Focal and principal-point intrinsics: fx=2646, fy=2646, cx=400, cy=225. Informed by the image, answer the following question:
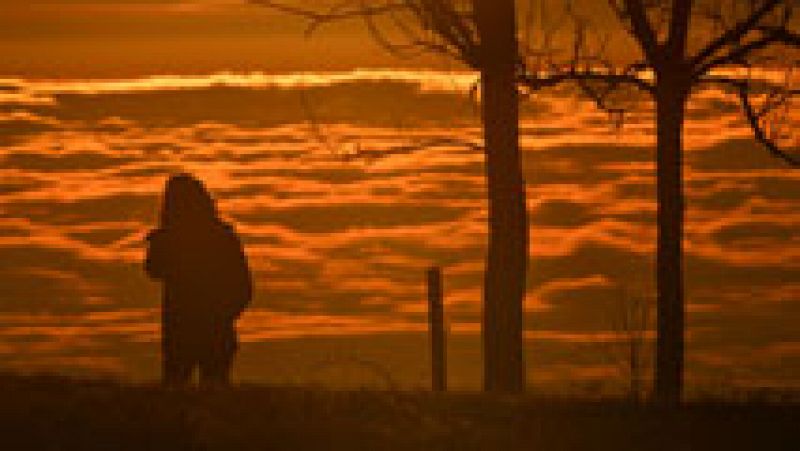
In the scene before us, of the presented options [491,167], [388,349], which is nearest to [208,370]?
[491,167]

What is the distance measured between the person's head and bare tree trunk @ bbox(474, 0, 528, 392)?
3429 millimetres

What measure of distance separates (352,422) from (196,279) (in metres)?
3.16

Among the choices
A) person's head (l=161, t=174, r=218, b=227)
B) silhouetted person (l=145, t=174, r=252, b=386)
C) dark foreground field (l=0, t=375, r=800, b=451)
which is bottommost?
dark foreground field (l=0, t=375, r=800, b=451)

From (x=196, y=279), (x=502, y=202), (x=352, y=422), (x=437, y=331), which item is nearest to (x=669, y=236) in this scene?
(x=502, y=202)

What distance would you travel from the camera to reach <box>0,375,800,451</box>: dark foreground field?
16.3 meters

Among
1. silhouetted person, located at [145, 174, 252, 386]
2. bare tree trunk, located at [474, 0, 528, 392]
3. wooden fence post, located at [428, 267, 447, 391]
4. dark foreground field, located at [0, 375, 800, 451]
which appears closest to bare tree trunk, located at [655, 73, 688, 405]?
bare tree trunk, located at [474, 0, 528, 392]

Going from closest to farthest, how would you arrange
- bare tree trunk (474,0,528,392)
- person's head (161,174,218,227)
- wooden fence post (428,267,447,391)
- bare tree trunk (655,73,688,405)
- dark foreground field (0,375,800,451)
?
dark foreground field (0,375,800,451), person's head (161,174,218,227), bare tree trunk (655,73,688,405), bare tree trunk (474,0,528,392), wooden fence post (428,267,447,391)

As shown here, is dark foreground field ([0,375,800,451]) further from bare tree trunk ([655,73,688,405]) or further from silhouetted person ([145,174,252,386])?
bare tree trunk ([655,73,688,405])

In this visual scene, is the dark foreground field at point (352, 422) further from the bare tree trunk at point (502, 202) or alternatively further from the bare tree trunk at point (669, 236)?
the bare tree trunk at point (502, 202)

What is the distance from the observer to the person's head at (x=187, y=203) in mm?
19297

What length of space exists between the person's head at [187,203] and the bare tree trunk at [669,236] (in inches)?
157

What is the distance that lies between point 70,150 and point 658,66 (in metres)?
50.1

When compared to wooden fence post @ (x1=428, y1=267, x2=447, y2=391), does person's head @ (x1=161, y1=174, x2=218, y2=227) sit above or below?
above

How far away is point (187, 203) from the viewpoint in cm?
1931
